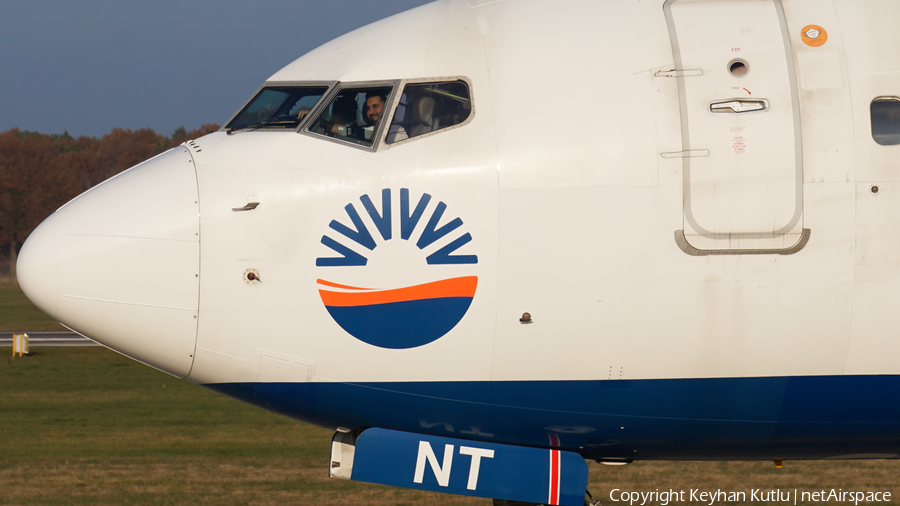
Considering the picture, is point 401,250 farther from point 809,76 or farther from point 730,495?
point 730,495

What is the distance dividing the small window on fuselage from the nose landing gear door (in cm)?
62

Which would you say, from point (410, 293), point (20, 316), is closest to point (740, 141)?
point (410, 293)

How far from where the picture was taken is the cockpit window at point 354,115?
686 cm

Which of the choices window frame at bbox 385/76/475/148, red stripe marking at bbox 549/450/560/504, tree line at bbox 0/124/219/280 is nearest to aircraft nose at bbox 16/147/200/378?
window frame at bbox 385/76/475/148

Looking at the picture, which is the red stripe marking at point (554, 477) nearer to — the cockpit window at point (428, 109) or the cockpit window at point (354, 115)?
the cockpit window at point (428, 109)

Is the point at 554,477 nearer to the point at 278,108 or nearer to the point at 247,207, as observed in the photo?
the point at 247,207

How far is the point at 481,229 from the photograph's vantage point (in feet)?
21.4

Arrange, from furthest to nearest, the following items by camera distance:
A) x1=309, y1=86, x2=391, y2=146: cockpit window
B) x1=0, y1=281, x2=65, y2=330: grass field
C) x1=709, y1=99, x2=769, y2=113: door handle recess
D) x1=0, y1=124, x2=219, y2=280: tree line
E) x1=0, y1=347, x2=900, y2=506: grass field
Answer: x1=0, y1=124, x2=219, y2=280: tree line < x1=0, y1=281, x2=65, y2=330: grass field < x1=0, y1=347, x2=900, y2=506: grass field < x1=309, y1=86, x2=391, y2=146: cockpit window < x1=709, y1=99, x2=769, y2=113: door handle recess

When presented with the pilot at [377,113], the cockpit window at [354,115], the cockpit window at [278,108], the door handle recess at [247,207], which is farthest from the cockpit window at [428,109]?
the door handle recess at [247,207]

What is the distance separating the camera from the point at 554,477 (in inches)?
266

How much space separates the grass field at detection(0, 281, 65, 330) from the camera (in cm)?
4322

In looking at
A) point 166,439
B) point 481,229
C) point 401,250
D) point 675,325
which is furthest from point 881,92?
point 166,439

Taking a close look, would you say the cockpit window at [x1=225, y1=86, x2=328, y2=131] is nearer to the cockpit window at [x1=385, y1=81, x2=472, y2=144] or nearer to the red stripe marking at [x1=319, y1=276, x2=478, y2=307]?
the cockpit window at [x1=385, y1=81, x2=472, y2=144]

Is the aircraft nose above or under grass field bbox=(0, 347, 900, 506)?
above
